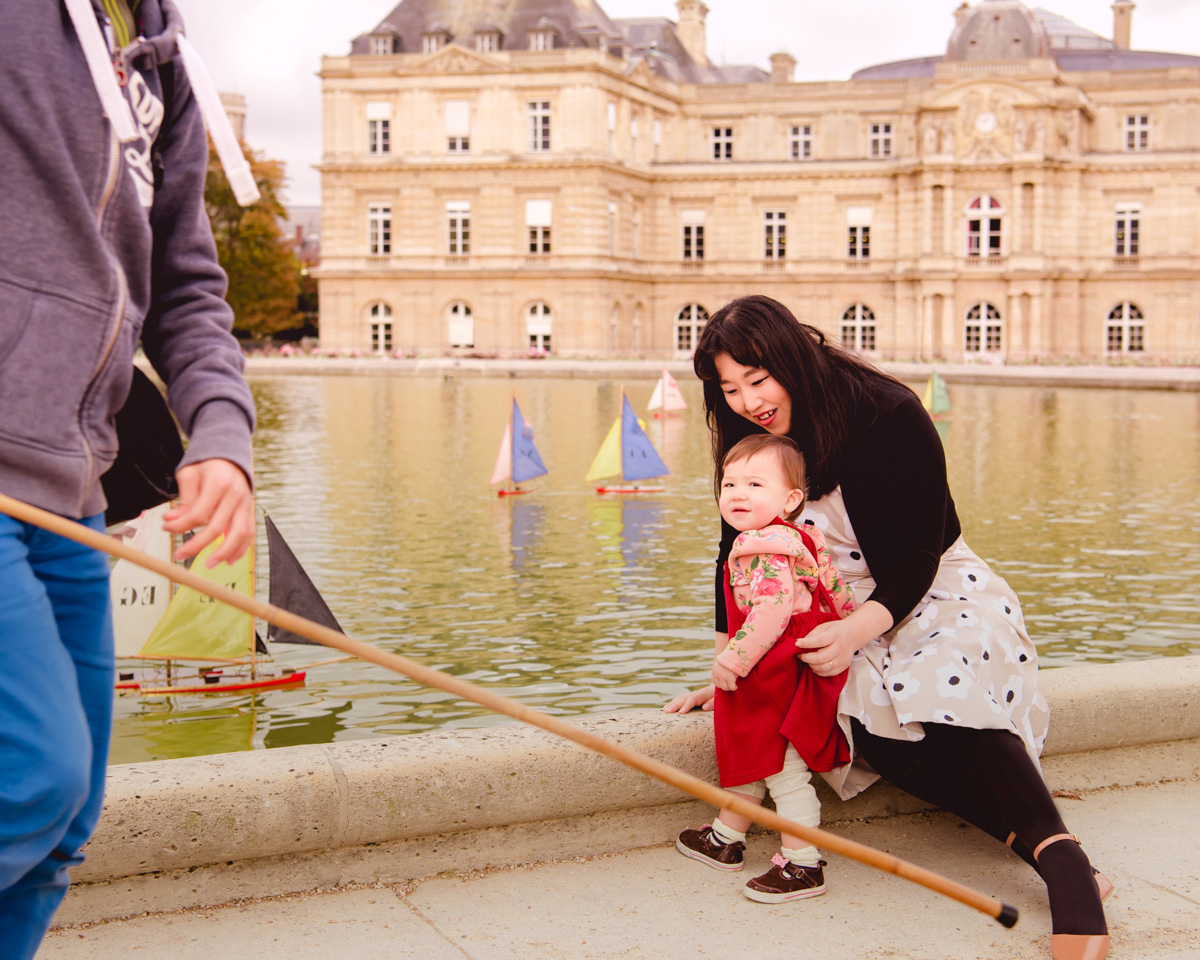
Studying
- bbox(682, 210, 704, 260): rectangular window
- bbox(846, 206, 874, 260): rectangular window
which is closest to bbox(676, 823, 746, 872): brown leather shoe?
bbox(846, 206, 874, 260): rectangular window

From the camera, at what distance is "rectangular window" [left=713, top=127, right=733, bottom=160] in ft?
199

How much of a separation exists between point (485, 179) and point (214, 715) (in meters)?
50.1

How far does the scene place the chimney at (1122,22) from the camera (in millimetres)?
68312

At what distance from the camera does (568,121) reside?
5441cm

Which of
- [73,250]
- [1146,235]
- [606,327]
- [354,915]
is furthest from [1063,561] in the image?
[1146,235]

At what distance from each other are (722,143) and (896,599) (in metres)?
59.6

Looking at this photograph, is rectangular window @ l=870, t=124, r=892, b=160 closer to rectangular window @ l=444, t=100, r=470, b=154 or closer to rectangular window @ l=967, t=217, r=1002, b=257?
rectangular window @ l=967, t=217, r=1002, b=257

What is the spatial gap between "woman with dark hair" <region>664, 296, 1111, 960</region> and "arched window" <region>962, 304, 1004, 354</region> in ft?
176

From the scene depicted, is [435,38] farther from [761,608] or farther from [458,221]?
[761,608]

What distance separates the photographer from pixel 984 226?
54906 millimetres

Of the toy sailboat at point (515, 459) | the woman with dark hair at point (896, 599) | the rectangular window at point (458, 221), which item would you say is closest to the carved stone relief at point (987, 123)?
the rectangular window at point (458, 221)

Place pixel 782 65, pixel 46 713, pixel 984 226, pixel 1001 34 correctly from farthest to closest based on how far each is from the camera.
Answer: pixel 782 65 → pixel 1001 34 → pixel 984 226 → pixel 46 713

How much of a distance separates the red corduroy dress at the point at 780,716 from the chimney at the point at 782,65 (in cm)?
6343

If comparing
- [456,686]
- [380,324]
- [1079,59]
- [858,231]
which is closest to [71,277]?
[456,686]
